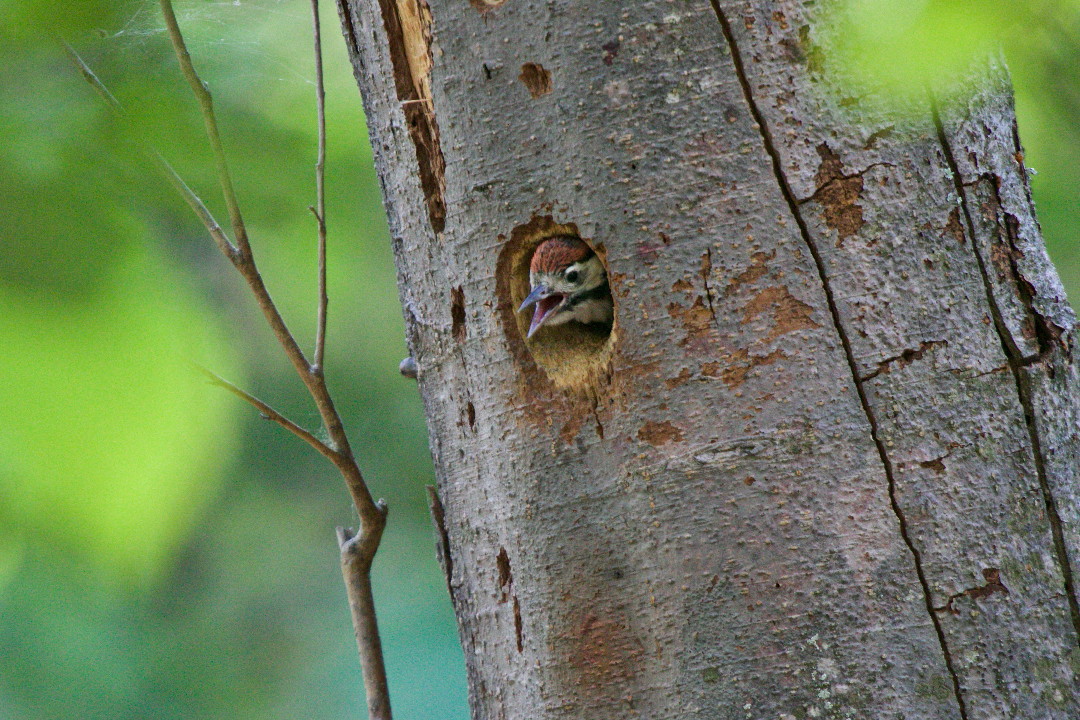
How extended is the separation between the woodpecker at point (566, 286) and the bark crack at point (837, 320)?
1.27ft

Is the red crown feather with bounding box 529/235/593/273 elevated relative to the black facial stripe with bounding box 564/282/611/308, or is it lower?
lower

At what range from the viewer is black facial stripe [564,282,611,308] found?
2.53 meters

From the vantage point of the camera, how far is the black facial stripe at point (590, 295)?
99.4 inches

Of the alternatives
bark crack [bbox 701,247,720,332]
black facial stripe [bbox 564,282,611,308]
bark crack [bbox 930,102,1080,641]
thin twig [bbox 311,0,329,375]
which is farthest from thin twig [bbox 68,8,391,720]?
bark crack [bbox 930,102,1080,641]

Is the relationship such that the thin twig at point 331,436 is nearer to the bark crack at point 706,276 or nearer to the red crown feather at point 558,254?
the red crown feather at point 558,254

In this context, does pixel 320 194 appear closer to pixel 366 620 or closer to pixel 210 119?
pixel 210 119

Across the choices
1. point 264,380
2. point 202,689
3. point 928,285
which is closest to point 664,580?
point 928,285

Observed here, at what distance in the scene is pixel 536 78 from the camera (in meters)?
1.82

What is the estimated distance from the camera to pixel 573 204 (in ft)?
5.87

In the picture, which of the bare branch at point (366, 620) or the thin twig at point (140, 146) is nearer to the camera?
the thin twig at point (140, 146)

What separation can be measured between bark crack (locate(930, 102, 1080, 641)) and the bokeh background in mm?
146

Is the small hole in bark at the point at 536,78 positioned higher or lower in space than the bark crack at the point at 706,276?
higher

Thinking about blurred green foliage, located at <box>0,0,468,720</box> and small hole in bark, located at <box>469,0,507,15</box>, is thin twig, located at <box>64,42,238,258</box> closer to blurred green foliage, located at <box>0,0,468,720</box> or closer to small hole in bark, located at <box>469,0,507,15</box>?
blurred green foliage, located at <box>0,0,468,720</box>

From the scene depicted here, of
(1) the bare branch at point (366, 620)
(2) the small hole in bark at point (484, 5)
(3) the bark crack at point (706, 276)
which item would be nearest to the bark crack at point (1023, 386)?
(3) the bark crack at point (706, 276)
